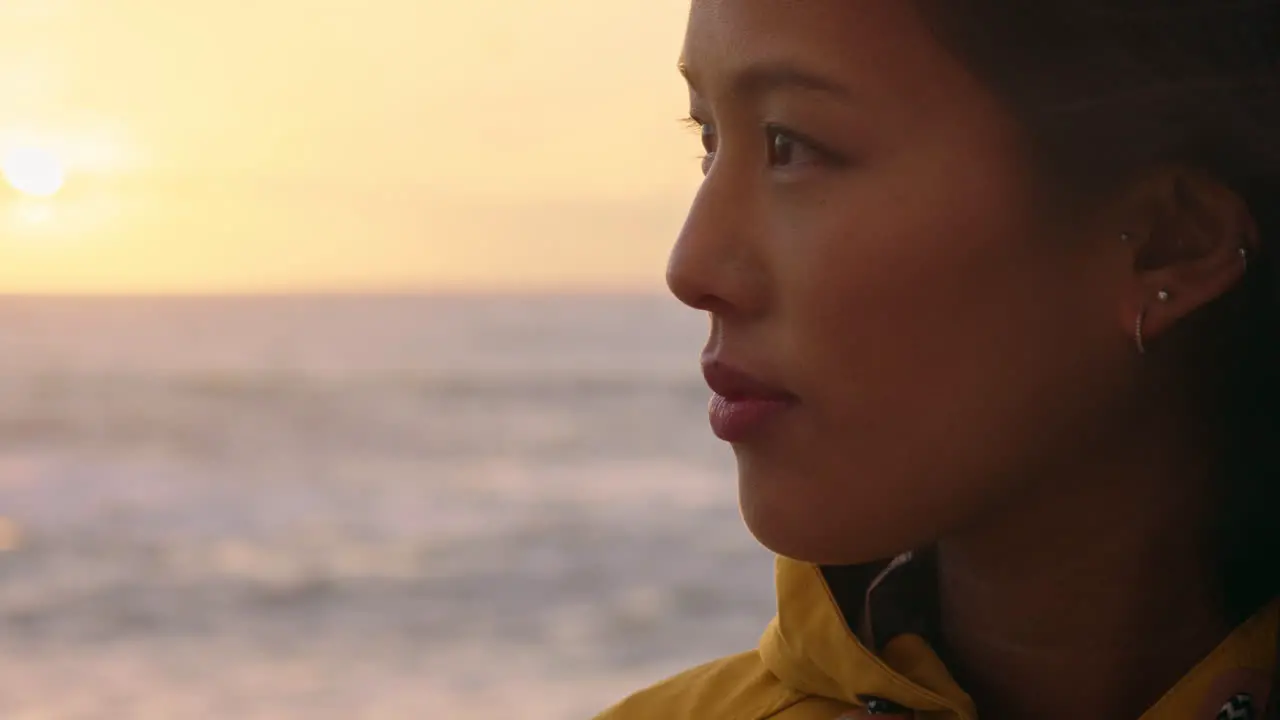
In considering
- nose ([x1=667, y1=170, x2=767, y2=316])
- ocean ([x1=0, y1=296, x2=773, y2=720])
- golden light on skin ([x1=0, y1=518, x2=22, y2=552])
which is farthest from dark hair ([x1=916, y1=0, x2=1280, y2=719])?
golden light on skin ([x1=0, y1=518, x2=22, y2=552])

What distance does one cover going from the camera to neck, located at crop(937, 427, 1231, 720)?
65.8 inches

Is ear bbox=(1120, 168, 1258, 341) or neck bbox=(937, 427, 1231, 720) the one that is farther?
neck bbox=(937, 427, 1231, 720)

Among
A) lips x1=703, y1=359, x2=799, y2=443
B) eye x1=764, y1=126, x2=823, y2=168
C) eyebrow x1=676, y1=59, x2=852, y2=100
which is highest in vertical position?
eyebrow x1=676, y1=59, x2=852, y2=100

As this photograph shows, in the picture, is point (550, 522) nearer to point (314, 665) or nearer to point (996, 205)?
point (314, 665)

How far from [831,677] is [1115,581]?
323 mm

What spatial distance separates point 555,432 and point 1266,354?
1685 cm

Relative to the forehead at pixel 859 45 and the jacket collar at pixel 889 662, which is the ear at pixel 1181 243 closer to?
the forehead at pixel 859 45

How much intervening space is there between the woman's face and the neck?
4.0 inches

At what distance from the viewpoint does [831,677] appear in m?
1.71

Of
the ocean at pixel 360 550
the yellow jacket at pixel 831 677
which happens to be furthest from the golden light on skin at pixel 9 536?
the yellow jacket at pixel 831 677

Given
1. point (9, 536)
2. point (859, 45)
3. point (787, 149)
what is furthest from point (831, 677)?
point (9, 536)

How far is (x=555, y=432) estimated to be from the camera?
60.4 feet

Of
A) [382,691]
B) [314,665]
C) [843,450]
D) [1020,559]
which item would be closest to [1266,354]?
[1020,559]

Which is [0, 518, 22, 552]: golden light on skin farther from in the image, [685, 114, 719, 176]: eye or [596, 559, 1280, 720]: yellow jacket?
[685, 114, 719, 176]: eye
